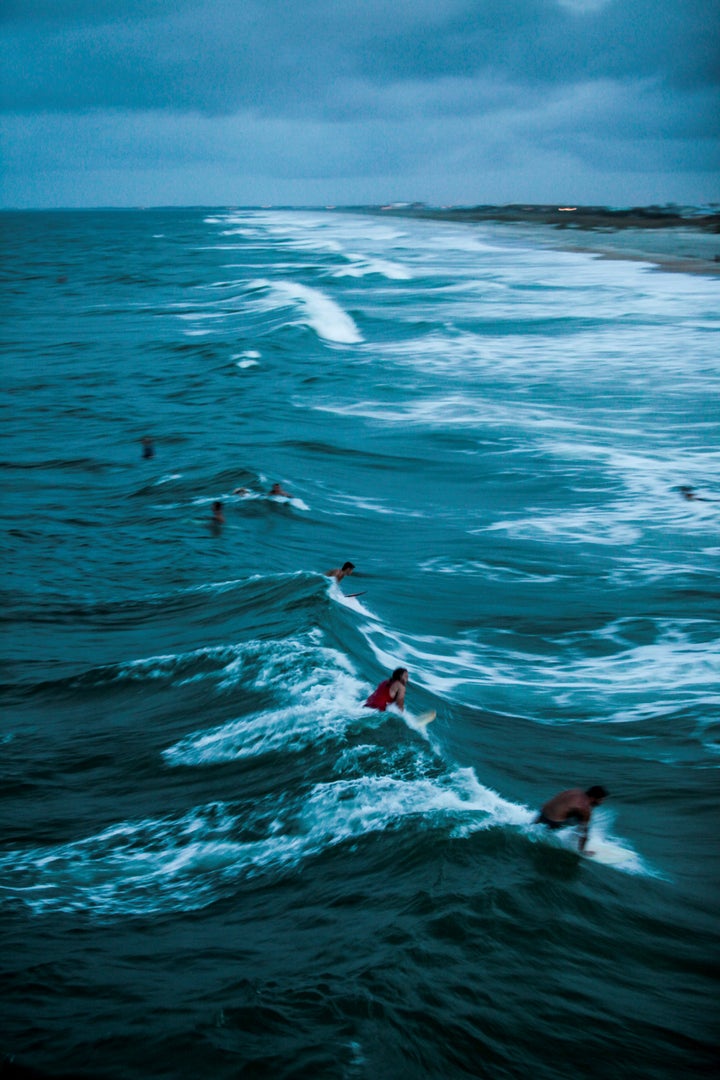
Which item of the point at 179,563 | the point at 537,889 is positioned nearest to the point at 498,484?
the point at 179,563

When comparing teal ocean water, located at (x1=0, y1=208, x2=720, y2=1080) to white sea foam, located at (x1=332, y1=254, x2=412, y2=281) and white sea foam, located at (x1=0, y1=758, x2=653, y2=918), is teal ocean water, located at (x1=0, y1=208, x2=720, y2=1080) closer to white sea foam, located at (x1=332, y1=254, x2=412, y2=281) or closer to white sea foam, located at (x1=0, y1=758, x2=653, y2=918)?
white sea foam, located at (x1=0, y1=758, x2=653, y2=918)

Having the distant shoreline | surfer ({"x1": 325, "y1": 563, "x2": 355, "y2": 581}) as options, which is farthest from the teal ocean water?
the distant shoreline

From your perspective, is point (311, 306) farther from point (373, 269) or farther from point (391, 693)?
point (391, 693)

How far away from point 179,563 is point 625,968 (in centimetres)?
897

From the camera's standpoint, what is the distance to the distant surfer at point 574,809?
7.34 meters

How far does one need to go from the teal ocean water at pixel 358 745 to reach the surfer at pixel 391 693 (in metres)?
0.13

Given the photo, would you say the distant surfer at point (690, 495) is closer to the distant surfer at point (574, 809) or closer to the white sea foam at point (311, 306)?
the distant surfer at point (574, 809)

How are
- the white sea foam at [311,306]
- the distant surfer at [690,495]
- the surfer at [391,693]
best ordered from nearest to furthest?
the surfer at [391,693] < the distant surfer at [690,495] < the white sea foam at [311,306]

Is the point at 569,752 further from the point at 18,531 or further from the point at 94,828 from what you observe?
the point at 18,531

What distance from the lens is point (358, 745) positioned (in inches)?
338

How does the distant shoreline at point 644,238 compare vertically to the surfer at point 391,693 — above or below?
above

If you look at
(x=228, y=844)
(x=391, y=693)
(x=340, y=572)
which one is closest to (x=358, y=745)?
(x=391, y=693)

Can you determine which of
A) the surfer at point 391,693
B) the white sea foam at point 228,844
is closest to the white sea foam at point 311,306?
the surfer at point 391,693

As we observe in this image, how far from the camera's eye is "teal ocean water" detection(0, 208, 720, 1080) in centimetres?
569
